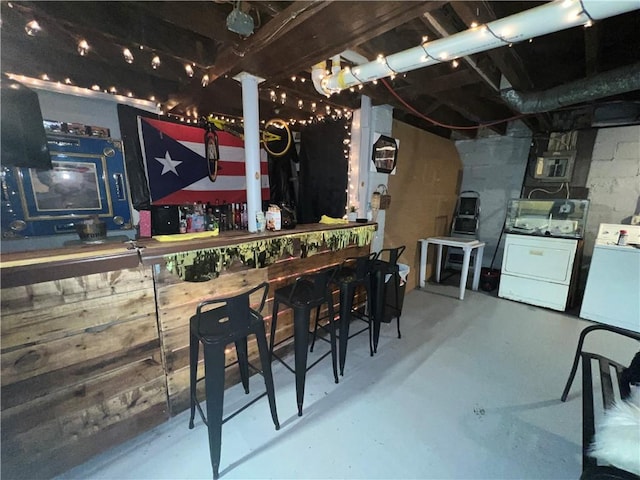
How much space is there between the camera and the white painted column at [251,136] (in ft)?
6.55

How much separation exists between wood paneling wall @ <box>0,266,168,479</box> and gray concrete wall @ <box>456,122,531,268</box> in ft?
16.6

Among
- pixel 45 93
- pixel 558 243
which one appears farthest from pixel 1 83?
pixel 558 243

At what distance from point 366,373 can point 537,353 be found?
1710 mm

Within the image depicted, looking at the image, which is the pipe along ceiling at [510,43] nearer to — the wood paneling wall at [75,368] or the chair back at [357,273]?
the chair back at [357,273]

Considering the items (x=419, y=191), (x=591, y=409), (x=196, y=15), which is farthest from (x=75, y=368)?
(x=419, y=191)

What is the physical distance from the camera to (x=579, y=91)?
93.1 inches

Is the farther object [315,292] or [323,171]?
[323,171]

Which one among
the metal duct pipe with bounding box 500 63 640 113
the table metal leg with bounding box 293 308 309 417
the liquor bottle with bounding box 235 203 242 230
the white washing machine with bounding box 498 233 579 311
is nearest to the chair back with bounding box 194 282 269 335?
the table metal leg with bounding box 293 308 309 417

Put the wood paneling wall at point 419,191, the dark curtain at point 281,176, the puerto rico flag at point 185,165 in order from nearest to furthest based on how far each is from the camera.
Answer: the puerto rico flag at point 185,165, the wood paneling wall at point 419,191, the dark curtain at point 281,176

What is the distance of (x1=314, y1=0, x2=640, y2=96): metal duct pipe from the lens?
45.3 inches

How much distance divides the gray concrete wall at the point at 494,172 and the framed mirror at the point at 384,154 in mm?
2354

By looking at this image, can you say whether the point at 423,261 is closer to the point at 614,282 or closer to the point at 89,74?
the point at 614,282

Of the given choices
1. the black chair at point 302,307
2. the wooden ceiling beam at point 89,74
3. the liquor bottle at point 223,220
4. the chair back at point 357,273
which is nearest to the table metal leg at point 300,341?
the black chair at point 302,307

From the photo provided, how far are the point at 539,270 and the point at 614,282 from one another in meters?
0.67
